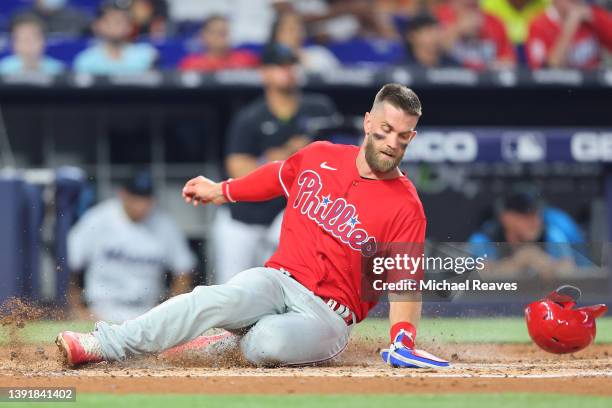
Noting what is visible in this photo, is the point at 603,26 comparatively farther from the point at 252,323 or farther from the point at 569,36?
the point at 252,323

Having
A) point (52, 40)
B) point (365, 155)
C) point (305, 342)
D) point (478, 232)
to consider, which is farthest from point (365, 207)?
point (52, 40)

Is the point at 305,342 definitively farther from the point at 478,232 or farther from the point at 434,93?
the point at 434,93

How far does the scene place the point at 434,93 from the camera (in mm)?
10258

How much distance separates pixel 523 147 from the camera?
30.8 feet

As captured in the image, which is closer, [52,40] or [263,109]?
[263,109]

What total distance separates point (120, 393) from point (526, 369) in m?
1.92

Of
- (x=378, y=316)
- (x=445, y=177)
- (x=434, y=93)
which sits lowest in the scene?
(x=378, y=316)

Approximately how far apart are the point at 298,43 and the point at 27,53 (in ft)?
7.68

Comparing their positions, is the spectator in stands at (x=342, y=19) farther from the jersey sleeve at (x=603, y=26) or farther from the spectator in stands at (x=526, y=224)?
the spectator in stands at (x=526, y=224)

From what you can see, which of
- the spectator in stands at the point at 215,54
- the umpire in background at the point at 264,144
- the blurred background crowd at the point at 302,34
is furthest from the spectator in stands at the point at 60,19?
the umpire in background at the point at 264,144

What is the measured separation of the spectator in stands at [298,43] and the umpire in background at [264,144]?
0.28 metres

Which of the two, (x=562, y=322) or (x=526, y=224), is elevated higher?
(x=526, y=224)

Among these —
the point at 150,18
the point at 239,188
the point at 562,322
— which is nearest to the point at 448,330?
the point at 562,322

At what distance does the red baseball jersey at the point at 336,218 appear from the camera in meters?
5.14
